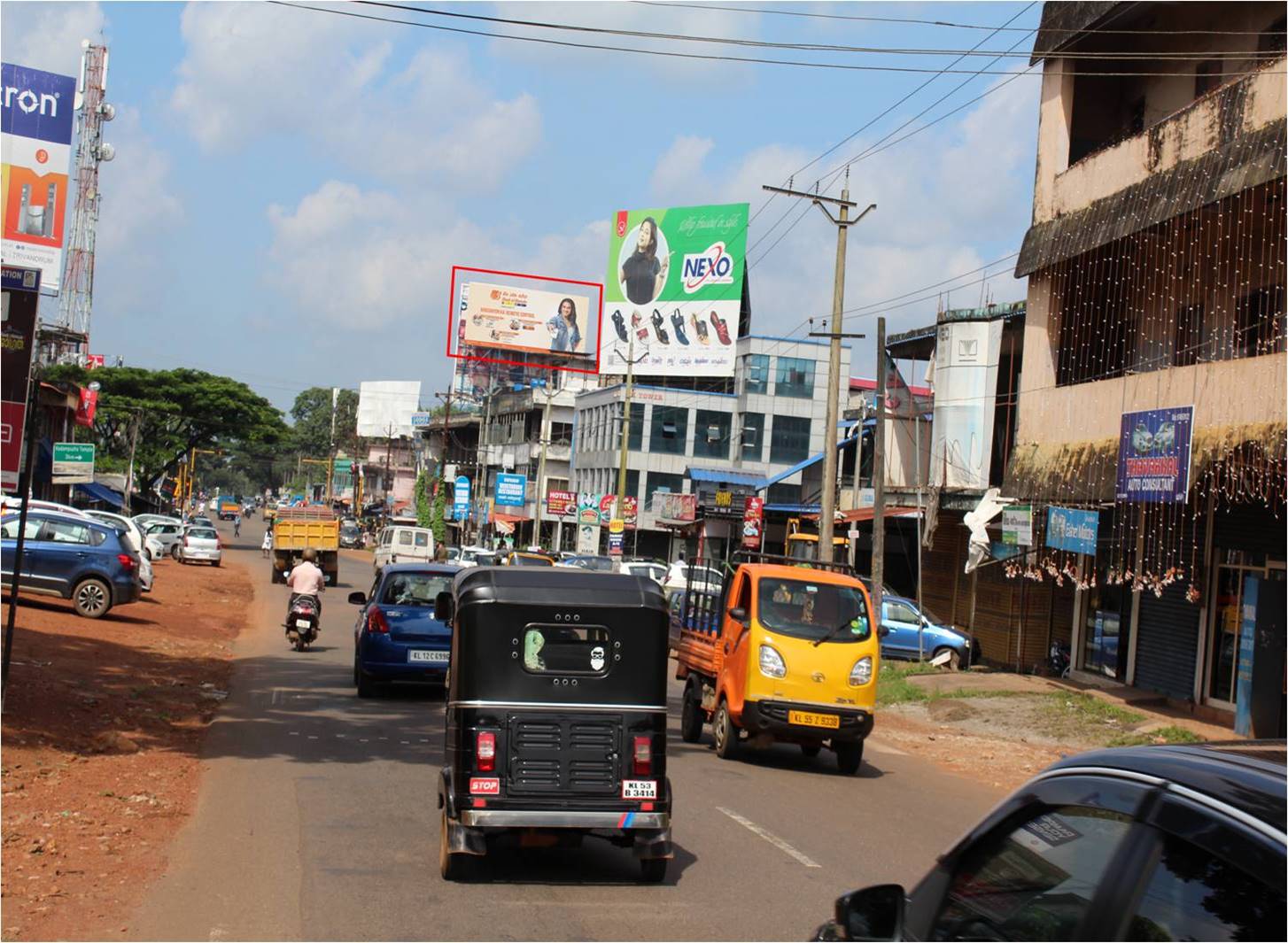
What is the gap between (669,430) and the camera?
72.7 meters

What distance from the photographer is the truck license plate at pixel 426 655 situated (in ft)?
55.4

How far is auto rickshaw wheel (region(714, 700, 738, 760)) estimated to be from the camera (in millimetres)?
14820

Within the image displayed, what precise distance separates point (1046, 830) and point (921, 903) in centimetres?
58

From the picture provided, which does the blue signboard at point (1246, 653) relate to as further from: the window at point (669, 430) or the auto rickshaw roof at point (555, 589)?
the window at point (669, 430)

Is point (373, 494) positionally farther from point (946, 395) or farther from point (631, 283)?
point (946, 395)

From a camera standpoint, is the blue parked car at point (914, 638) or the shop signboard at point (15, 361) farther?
the blue parked car at point (914, 638)

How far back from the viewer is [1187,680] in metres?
22.0

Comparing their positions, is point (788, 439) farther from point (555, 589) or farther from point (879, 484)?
point (555, 589)

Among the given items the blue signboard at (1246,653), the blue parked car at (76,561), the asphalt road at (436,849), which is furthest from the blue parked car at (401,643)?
the blue signboard at (1246,653)

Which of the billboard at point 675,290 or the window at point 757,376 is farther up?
the billboard at point 675,290

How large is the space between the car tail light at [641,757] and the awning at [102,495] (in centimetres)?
6260

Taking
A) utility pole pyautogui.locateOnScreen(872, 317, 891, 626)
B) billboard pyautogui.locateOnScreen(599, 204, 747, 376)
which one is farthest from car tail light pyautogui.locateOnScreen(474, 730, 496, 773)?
billboard pyautogui.locateOnScreen(599, 204, 747, 376)

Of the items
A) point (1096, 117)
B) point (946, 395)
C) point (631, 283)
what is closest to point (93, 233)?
point (631, 283)

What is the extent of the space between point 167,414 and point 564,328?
23333mm
